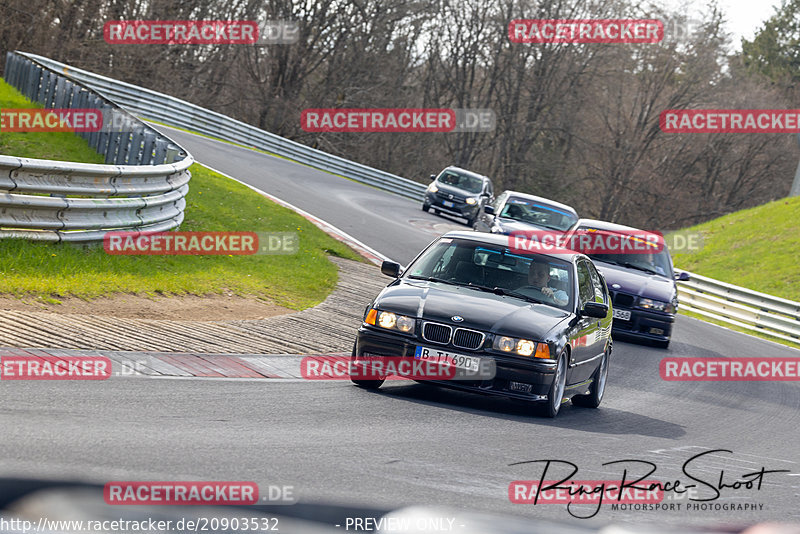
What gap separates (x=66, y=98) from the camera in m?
22.0

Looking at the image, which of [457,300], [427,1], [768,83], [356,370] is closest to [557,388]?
[457,300]

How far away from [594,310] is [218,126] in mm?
29974

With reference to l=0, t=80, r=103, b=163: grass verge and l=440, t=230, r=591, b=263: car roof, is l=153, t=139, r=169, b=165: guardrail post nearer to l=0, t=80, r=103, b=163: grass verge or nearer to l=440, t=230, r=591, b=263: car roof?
l=0, t=80, r=103, b=163: grass verge

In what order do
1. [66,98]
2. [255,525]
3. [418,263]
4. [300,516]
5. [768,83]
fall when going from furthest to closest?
[768,83] → [66,98] → [418,263] → [255,525] → [300,516]

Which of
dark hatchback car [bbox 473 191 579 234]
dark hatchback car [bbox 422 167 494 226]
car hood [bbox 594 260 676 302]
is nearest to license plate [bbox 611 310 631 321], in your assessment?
car hood [bbox 594 260 676 302]

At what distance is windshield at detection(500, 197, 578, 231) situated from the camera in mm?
21859

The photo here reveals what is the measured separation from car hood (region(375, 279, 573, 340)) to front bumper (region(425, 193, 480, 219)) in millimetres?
24175

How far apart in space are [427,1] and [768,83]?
1104 inches

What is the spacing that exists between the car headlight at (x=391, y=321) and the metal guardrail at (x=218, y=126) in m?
25.6

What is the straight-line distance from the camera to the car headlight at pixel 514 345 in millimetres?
8875

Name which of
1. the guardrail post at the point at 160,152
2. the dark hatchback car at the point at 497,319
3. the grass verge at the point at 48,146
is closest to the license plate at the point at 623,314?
the dark hatchback car at the point at 497,319

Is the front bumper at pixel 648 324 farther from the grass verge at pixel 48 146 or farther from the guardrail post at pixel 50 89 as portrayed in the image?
the guardrail post at pixel 50 89

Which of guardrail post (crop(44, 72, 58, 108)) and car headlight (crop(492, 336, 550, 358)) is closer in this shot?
car headlight (crop(492, 336, 550, 358))

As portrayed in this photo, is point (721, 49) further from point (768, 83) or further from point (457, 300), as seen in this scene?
point (457, 300)
